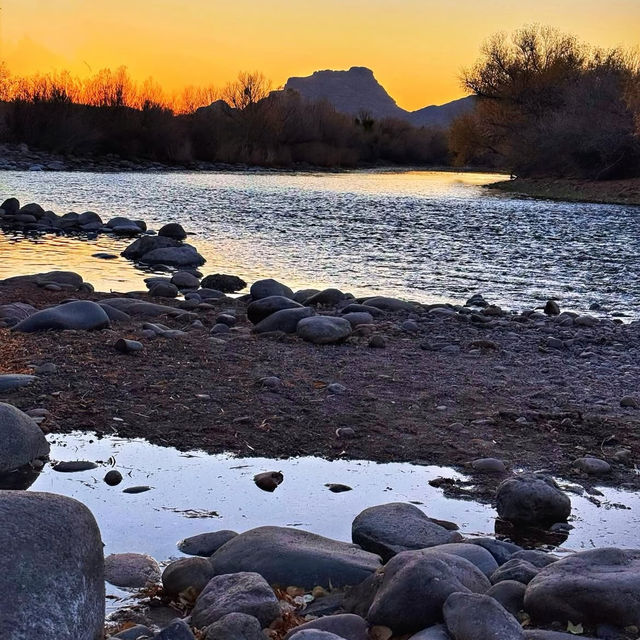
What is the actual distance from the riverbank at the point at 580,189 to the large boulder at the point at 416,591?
128ft

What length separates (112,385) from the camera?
20.4ft

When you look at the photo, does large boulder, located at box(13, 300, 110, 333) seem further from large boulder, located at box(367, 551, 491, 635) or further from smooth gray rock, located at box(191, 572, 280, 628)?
large boulder, located at box(367, 551, 491, 635)

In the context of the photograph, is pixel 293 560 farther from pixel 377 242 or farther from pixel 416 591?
pixel 377 242

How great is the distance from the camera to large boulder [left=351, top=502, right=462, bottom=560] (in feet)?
12.5

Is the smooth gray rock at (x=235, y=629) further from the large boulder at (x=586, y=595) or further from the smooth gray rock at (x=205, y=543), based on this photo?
the large boulder at (x=586, y=595)

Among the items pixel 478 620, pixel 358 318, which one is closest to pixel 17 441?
pixel 478 620

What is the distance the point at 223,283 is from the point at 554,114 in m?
43.5

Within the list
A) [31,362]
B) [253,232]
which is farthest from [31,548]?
[253,232]

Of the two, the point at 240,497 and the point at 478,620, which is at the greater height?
the point at 478,620

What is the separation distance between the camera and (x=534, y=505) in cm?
435

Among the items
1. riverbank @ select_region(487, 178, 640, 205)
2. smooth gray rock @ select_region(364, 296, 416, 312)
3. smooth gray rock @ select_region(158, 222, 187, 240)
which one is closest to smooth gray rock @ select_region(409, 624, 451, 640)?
smooth gray rock @ select_region(364, 296, 416, 312)

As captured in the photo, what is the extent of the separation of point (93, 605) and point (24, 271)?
11324 mm

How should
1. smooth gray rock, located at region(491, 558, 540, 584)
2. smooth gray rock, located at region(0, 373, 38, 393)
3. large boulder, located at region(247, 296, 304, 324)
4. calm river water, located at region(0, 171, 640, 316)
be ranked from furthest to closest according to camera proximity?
1. calm river water, located at region(0, 171, 640, 316)
2. large boulder, located at region(247, 296, 304, 324)
3. smooth gray rock, located at region(0, 373, 38, 393)
4. smooth gray rock, located at region(491, 558, 540, 584)

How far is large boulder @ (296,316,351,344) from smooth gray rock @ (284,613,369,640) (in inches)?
195
